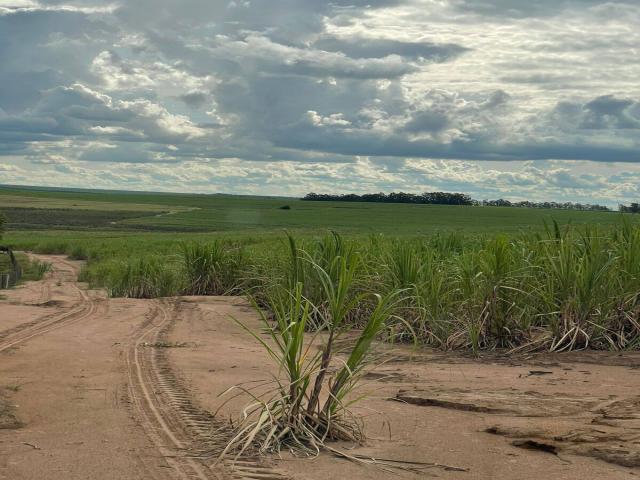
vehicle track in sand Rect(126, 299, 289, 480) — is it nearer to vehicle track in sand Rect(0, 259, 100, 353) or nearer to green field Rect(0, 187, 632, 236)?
vehicle track in sand Rect(0, 259, 100, 353)

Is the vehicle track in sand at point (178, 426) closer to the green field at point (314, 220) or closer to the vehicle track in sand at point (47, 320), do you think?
the vehicle track in sand at point (47, 320)

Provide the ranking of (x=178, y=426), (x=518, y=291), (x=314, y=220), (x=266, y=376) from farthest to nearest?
1. (x=314, y=220)
2. (x=518, y=291)
3. (x=266, y=376)
4. (x=178, y=426)

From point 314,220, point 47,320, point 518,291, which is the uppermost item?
point 518,291

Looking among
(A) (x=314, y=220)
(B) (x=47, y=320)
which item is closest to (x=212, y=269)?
(B) (x=47, y=320)

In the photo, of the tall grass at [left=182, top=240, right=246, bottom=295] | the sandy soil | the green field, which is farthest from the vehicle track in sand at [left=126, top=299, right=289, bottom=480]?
the green field

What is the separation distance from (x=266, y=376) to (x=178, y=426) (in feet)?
6.02

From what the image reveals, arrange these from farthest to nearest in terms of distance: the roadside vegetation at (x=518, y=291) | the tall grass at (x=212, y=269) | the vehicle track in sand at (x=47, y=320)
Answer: the tall grass at (x=212, y=269) → the vehicle track in sand at (x=47, y=320) → the roadside vegetation at (x=518, y=291)

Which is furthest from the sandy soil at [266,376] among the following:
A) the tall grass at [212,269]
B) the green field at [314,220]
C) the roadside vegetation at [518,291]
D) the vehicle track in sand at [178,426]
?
the green field at [314,220]

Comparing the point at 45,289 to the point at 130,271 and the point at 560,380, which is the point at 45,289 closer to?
the point at 130,271

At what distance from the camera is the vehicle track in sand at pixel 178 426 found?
4051mm

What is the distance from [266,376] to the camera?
6.77 meters

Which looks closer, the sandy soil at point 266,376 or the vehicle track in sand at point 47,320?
the sandy soil at point 266,376

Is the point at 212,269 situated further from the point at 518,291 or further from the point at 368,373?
the point at 368,373

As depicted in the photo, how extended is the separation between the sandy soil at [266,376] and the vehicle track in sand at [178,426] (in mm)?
14
